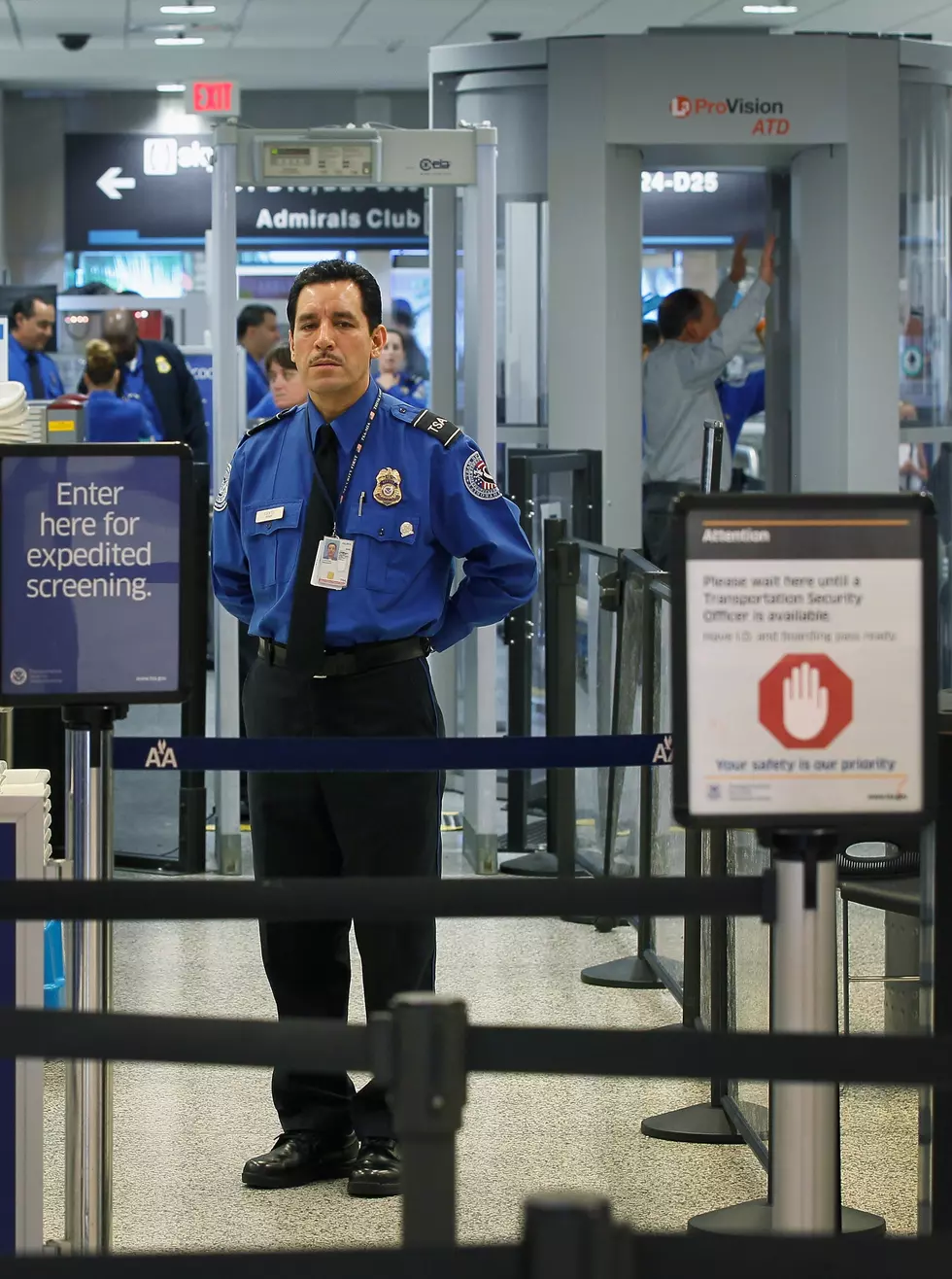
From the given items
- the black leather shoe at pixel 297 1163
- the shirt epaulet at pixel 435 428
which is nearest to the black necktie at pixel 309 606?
the shirt epaulet at pixel 435 428

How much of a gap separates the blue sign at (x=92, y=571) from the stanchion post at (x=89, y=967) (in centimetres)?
6

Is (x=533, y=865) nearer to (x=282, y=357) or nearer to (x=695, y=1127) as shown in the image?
(x=282, y=357)

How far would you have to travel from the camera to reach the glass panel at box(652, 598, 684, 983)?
4332 mm

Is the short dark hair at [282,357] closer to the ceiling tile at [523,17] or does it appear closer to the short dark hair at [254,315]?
the short dark hair at [254,315]

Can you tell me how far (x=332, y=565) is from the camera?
3340 millimetres

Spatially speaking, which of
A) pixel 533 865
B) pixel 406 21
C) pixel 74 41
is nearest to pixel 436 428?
pixel 533 865

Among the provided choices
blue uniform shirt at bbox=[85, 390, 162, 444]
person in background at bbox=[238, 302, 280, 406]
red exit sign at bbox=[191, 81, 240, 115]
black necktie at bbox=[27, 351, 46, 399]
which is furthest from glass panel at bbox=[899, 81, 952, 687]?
black necktie at bbox=[27, 351, 46, 399]

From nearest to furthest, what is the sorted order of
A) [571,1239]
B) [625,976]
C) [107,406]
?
[571,1239] → [625,976] → [107,406]

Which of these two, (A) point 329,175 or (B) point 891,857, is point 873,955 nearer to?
(B) point 891,857

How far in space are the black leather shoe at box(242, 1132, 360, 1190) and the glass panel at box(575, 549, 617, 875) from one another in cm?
202

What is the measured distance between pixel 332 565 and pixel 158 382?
689cm

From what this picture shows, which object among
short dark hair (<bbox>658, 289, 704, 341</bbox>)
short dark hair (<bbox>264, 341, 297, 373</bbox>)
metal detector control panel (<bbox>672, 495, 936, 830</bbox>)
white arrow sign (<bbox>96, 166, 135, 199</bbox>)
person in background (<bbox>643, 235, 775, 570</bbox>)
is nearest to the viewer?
metal detector control panel (<bbox>672, 495, 936, 830</bbox>)

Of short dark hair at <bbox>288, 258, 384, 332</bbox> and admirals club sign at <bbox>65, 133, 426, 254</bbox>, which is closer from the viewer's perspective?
short dark hair at <bbox>288, 258, 384, 332</bbox>

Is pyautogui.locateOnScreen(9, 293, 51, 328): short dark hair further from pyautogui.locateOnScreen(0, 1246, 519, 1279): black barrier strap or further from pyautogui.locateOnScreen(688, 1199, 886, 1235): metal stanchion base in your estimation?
pyautogui.locateOnScreen(0, 1246, 519, 1279): black barrier strap
